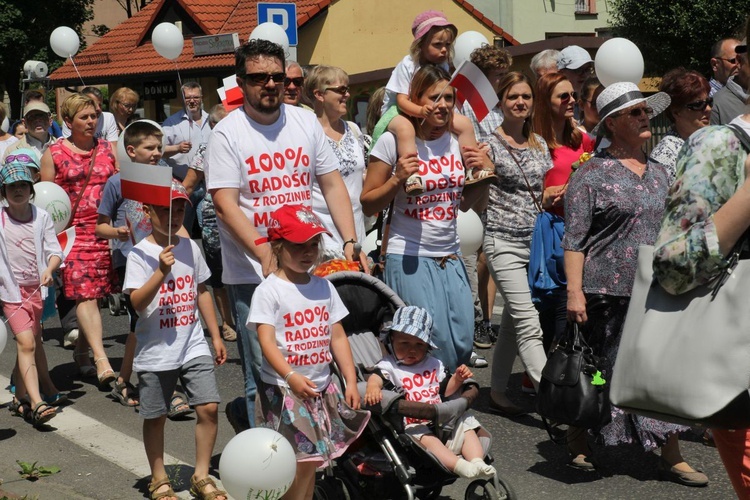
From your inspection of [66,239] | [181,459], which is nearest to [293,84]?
[66,239]

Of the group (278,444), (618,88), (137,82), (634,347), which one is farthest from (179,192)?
(137,82)

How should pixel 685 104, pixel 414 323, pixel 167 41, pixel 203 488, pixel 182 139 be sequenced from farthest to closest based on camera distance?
pixel 167 41 → pixel 182 139 → pixel 685 104 → pixel 203 488 → pixel 414 323

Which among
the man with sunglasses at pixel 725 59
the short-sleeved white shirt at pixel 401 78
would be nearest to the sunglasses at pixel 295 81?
the short-sleeved white shirt at pixel 401 78

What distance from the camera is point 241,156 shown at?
210 inches

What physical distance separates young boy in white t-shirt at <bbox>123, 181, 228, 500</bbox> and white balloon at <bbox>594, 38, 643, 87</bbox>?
389cm

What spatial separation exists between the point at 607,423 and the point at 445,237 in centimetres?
127

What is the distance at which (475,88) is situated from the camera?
6.44m

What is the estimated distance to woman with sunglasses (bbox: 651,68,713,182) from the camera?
22.4ft

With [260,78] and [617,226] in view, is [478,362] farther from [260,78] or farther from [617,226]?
[260,78]

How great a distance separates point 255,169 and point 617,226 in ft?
6.19

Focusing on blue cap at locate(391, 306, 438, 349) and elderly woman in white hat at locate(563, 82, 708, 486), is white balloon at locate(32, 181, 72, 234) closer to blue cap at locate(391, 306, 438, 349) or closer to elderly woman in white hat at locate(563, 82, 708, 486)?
blue cap at locate(391, 306, 438, 349)

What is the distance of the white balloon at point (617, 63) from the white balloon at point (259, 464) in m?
4.89

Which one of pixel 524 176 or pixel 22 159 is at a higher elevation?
pixel 22 159

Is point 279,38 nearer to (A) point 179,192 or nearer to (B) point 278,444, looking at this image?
(A) point 179,192
